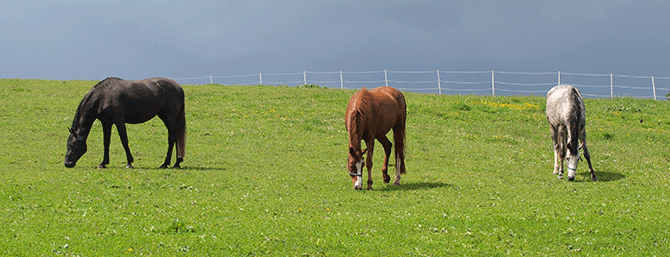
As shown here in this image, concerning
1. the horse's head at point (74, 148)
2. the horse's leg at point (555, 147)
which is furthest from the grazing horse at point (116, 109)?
the horse's leg at point (555, 147)

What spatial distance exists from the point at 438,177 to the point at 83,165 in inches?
434

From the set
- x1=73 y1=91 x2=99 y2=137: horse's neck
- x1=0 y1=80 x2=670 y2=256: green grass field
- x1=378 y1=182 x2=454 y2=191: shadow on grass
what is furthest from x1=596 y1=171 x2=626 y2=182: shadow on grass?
x1=73 y1=91 x2=99 y2=137: horse's neck

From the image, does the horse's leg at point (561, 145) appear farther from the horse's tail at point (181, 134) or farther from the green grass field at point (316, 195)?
the horse's tail at point (181, 134)

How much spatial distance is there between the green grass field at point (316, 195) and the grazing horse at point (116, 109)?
2.44ft

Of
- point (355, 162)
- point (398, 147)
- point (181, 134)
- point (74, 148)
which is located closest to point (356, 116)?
point (355, 162)

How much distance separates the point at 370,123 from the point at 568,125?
6258mm

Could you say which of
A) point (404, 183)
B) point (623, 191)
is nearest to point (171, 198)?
point (404, 183)

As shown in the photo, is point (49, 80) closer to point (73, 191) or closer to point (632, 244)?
point (73, 191)

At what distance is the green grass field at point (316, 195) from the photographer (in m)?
9.27

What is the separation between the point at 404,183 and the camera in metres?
15.3

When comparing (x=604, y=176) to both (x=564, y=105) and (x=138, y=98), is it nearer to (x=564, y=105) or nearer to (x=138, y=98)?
(x=564, y=105)

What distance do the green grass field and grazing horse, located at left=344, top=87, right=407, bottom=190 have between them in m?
0.68

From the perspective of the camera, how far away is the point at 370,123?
1333 cm

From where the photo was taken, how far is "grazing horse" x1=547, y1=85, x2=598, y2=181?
15.7 metres
